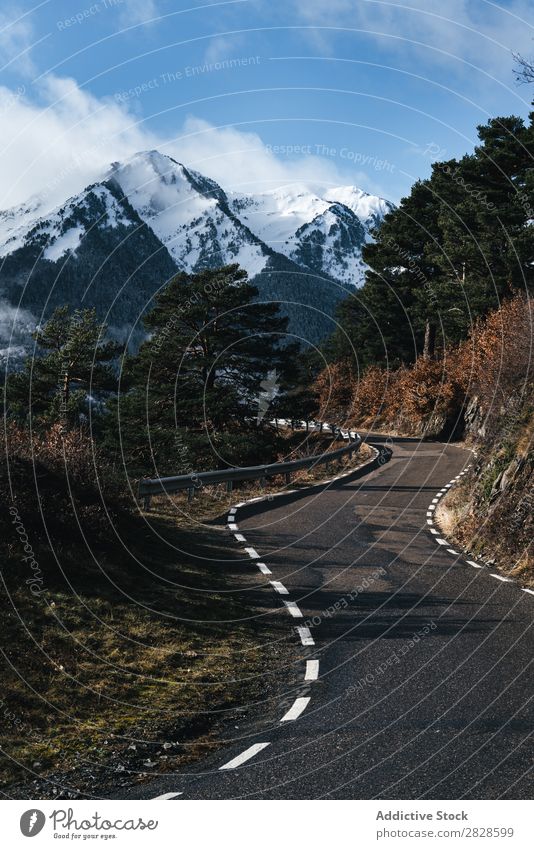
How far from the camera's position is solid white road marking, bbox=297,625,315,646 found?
9970 millimetres

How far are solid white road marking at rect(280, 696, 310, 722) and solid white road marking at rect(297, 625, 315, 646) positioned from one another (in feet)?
6.38

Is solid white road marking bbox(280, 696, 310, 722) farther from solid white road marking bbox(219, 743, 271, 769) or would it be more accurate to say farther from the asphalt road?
solid white road marking bbox(219, 743, 271, 769)

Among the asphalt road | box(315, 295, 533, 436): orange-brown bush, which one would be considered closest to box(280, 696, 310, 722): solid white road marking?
the asphalt road

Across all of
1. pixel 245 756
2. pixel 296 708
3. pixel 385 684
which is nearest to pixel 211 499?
pixel 385 684

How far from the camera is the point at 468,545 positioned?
637 inches

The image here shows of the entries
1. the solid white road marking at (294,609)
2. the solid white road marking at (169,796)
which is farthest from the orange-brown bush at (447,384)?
the solid white road marking at (169,796)

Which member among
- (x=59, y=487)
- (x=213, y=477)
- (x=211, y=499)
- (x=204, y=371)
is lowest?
(x=211, y=499)

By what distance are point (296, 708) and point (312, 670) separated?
3.93 ft

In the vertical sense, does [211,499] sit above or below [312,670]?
above

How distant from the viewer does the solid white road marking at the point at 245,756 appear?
6312mm

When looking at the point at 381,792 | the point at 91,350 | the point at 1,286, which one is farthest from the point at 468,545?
the point at 1,286

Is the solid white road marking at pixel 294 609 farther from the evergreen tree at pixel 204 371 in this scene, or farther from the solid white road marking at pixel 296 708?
the evergreen tree at pixel 204 371

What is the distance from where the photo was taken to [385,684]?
8211 mm

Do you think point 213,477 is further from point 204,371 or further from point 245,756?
Answer: point 245,756
